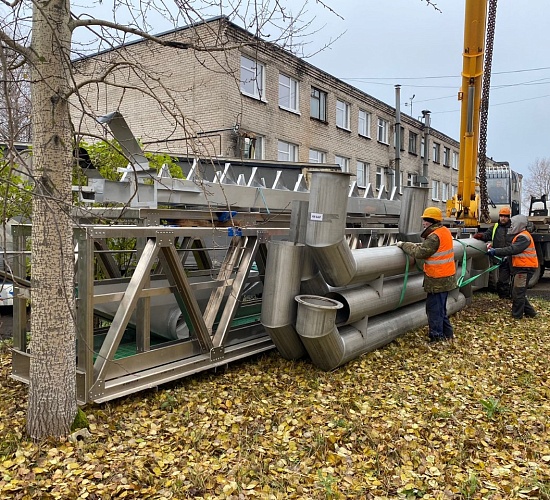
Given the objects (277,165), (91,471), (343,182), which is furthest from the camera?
(277,165)

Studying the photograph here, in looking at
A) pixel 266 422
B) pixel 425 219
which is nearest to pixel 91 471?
pixel 266 422

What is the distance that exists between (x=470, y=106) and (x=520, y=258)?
3774 millimetres

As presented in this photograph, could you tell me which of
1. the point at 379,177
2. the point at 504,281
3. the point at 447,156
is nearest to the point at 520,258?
the point at 504,281

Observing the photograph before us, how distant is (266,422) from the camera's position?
14.2ft

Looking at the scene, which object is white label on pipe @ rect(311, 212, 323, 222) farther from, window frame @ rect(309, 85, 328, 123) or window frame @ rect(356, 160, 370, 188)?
window frame @ rect(356, 160, 370, 188)

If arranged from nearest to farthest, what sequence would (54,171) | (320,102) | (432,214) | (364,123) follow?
(54,171) → (432,214) → (320,102) → (364,123)

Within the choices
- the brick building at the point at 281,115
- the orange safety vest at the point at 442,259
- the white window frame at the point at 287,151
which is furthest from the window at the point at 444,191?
the orange safety vest at the point at 442,259

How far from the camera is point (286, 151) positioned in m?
20.4

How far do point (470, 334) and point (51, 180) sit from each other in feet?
19.5

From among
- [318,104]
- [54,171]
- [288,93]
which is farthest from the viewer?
[318,104]

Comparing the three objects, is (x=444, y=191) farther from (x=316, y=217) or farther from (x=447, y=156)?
(x=316, y=217)

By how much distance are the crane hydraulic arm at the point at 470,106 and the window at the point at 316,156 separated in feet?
34.3

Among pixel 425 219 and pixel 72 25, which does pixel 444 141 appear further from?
pixel 72 25

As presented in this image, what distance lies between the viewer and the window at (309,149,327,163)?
71.3 ft
